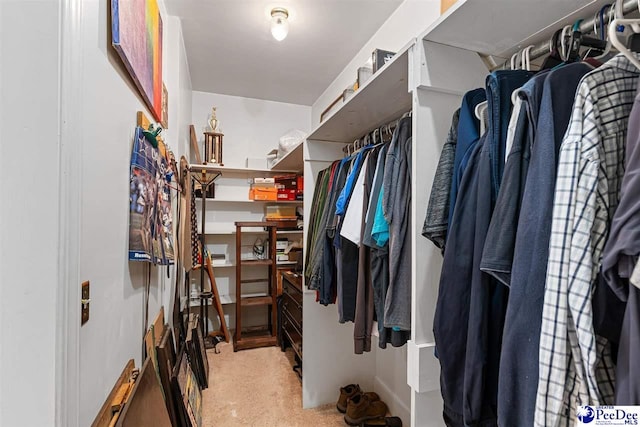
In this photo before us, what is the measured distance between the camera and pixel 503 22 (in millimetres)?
794

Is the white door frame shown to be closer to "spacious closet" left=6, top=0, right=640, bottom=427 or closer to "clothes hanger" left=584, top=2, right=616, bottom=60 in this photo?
"spacious closet" left=6, top=0, right=640, bottom=427

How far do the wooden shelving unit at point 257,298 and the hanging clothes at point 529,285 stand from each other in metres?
2.62

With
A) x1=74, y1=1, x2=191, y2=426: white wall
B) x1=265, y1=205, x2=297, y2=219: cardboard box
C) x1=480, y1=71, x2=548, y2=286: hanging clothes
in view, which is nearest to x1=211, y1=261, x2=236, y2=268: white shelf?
x1=265, y1=205, x2=297, y2=219: cardboard box

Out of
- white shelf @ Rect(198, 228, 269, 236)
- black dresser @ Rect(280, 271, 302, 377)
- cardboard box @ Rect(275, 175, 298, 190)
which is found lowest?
black dresser @ Rect(280, 271, 302, 377)

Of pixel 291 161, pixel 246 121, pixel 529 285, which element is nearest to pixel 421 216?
pixel 529 285

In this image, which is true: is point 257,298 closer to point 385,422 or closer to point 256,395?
point 256,395

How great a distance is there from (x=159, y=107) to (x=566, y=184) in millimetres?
1709

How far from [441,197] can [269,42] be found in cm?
213

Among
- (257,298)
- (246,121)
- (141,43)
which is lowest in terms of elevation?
(257,298)

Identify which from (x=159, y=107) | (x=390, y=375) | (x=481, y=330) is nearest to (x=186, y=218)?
(x=159, y=107)

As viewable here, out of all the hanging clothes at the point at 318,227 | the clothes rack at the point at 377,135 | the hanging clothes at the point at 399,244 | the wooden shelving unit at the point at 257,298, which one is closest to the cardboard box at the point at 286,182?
the wooden shelving unit at the point at 257,298

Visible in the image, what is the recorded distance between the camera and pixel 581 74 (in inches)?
23.1

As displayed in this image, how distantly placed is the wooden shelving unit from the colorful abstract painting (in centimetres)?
166

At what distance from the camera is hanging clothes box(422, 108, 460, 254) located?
0.81 metres
